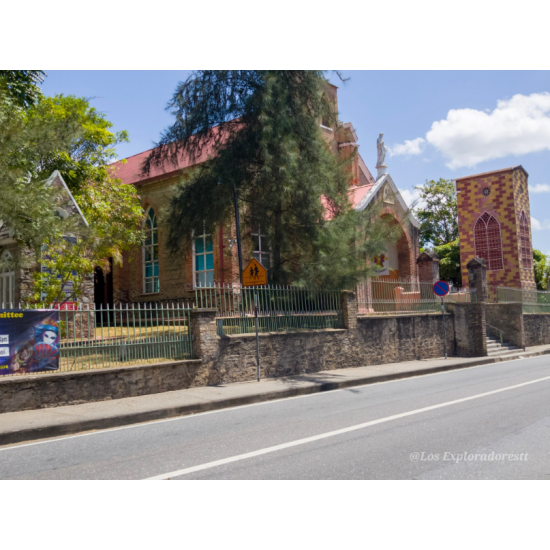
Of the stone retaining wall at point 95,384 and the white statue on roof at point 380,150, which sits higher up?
the white statue on roof at point 380,150

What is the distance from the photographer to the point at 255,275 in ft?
42.1

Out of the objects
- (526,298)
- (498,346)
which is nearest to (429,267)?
(498,346)

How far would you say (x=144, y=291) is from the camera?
25.6 m

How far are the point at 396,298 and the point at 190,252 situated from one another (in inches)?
298

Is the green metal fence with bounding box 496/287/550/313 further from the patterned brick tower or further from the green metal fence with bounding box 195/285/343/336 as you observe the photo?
the green metal fence with bounding box 195/285/343/336

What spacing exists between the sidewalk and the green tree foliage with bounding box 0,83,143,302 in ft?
11.1

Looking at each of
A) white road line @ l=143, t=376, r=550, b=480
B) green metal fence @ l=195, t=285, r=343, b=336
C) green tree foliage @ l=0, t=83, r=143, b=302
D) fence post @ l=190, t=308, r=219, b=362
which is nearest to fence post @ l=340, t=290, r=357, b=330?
green metal fence @ l=195, t=285, r=343, b=336

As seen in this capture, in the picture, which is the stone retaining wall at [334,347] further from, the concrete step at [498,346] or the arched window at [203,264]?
the arched window at [203,264]

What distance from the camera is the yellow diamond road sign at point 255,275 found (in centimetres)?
1266

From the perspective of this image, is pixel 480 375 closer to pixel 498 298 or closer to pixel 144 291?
pixel 498 298

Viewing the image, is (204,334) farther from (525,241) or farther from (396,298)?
(525,241)

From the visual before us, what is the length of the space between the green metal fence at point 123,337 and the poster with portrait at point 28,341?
0.51 ft

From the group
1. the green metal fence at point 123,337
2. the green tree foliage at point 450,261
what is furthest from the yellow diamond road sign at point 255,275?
the green tree foliage at point 450,261

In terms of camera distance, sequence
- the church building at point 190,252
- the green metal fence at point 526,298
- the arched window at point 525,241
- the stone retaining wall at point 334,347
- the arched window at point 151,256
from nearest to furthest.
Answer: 1. the stone retaining wall at point 334,347
2. the church building at point 190,252
3. the arched window at point 151,256
4. the green metal fence at point 526,298
5. the arched window at point 525,241
